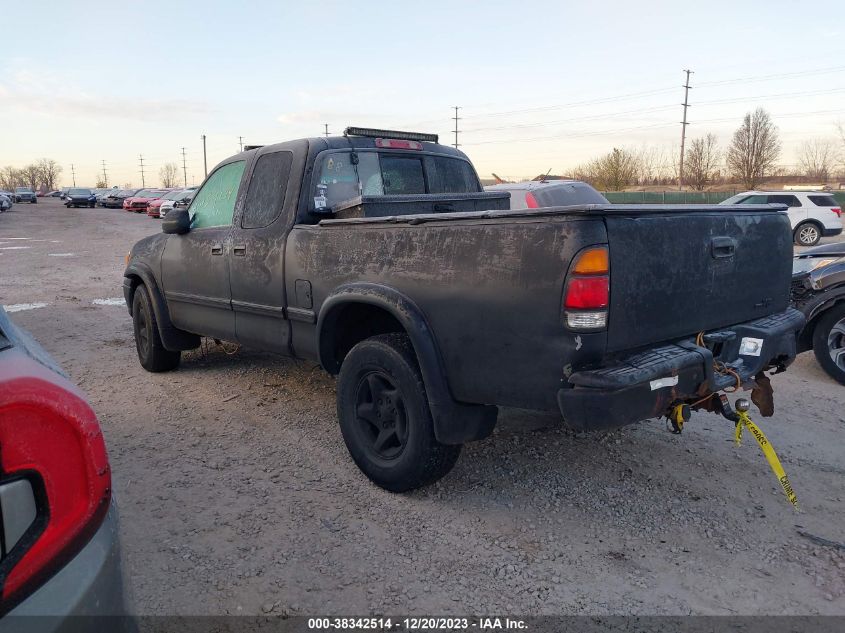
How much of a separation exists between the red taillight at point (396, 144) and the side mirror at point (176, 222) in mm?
1716

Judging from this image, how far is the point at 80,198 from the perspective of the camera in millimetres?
54562

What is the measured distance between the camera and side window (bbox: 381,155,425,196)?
4.88 m

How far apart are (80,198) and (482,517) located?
59165 mm

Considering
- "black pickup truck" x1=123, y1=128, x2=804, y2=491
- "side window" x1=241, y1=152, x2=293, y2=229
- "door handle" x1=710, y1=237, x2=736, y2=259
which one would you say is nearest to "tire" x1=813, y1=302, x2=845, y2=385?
"black pickup truck" x1=123, y1=128, x2=804, y2=491

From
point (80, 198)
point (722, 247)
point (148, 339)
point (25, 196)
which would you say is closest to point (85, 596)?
point (722, 247)

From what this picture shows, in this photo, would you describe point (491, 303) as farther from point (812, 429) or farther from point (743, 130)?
point (743, 130)

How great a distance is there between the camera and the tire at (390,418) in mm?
3420

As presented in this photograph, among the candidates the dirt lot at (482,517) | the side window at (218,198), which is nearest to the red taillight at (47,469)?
the dirt lot at (482,517)

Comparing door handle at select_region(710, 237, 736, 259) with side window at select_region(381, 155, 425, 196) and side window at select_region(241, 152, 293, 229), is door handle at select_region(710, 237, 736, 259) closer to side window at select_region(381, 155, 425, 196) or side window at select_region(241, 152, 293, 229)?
side window at select_region(381, 155, 425, 196)

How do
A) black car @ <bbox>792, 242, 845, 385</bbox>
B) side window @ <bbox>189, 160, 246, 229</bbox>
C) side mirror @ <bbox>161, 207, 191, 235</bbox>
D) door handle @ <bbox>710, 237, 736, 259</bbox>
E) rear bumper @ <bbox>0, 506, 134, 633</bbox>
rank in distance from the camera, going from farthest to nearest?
black car @ <bbox>792, 242, 845, 385</bbox> → side mirror @ <bbox>161, 207, 191, 235</bbox> → side window @ <bbox>189, 160, 246, 229</bbox> → door handle @ <bbox>710, 237, 736, 259</bbox> → rear bumper @ <bbox>0, 506, 134, 633</bbox>

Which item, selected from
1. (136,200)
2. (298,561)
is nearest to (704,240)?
(298,561)

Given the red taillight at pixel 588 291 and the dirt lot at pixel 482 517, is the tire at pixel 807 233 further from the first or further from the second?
the red taillight at pixel 588 291

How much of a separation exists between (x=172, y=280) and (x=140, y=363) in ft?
4.32

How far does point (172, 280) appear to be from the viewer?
18.4 ft
